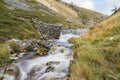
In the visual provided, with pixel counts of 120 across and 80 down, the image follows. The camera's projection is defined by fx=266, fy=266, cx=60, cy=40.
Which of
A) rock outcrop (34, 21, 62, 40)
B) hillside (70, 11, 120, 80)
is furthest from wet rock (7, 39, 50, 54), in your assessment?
rock outcrop (34, 21, 62, 40)

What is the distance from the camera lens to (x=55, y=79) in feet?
42.1

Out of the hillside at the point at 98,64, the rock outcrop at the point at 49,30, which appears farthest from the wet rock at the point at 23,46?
the rock outcrop at the point at 49,30

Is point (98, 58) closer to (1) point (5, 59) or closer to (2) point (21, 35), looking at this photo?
(1) point (5, 59)

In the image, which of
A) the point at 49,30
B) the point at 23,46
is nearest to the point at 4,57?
the point at 23,46

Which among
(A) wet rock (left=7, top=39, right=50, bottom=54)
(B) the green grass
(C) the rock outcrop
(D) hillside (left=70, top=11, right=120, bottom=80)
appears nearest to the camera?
(D) hillside (left=70, top=11, right=120, bottom=80)

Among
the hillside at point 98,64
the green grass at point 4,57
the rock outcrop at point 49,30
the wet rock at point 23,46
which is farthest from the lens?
the rock outcrop at point 49,30

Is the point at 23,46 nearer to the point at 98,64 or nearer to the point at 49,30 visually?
the point at 98,64

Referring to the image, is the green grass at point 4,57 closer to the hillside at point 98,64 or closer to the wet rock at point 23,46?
the wet rock at point 23,46

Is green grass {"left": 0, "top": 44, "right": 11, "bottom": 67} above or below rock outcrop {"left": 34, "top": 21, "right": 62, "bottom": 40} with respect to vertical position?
below

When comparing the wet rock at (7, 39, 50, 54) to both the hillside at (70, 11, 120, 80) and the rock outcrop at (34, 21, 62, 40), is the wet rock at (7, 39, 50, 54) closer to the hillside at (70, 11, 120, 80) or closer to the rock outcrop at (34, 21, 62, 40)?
the hillside at (70, 11, 120, 80)

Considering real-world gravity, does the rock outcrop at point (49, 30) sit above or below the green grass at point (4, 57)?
above

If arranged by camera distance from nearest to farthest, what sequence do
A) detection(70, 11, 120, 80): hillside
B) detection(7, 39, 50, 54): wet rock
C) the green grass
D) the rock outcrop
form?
detection(70, 11, 120, 80): hillside < the green grass < detection(7, 39, 50, 54): wet rock < the rock outcrop

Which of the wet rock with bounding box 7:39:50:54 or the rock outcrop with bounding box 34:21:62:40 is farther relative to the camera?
the rock outcrop with bounding box 34:21:62:40

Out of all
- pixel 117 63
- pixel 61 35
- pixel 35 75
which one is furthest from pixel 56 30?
pixel 117 63
